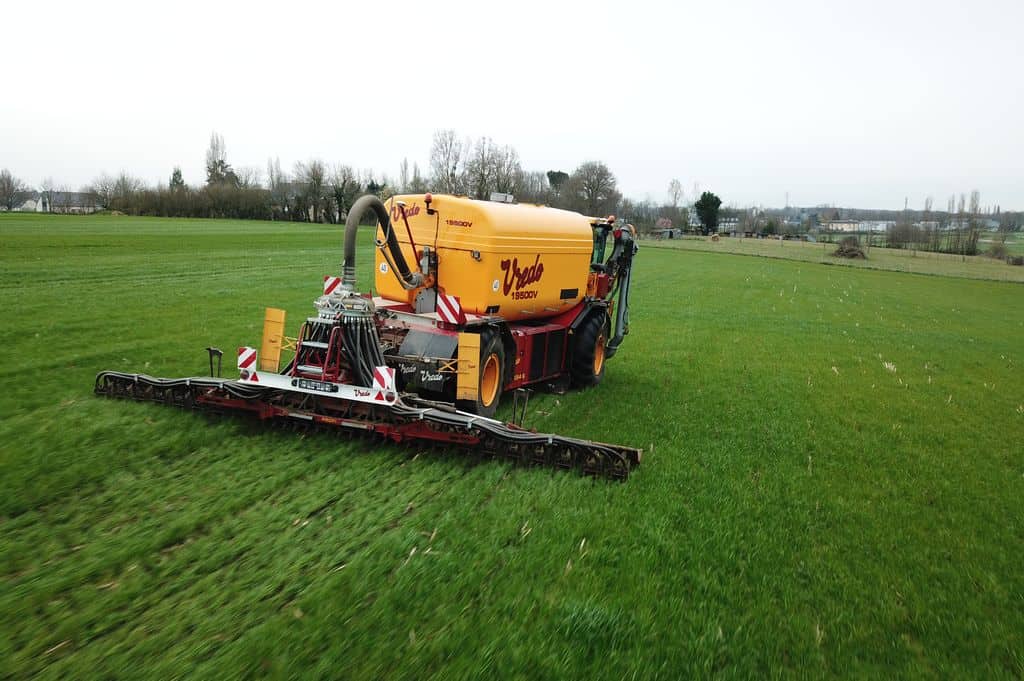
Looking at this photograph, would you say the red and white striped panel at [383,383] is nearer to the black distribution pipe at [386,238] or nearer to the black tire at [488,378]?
the black distribution pipe at [386,238]

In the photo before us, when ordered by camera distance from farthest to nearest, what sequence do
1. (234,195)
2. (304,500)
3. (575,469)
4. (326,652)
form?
(234,195) < (575,469) < (304,500) < (326,652)

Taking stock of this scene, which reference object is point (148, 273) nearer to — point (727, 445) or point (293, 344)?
point (293, 344)

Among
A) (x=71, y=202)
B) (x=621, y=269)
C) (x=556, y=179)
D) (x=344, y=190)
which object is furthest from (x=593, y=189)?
(x=621, y=269)

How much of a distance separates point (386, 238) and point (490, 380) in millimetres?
2276

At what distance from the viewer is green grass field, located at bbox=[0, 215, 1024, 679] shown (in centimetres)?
436

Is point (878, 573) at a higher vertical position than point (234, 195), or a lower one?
lower

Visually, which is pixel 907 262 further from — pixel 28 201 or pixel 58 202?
pixel 28 201

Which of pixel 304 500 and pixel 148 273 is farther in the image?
pixel 148 273

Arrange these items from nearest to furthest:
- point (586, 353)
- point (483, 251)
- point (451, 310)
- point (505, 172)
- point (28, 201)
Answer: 1. point (451, 310)
2. point (483, 251)
3. point (586, 353)
4. point (505, 172)
5. point (28, 201)

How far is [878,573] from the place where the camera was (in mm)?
5879

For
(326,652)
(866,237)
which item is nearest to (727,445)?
(326,652)

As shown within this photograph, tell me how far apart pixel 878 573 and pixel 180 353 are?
34.6 ft

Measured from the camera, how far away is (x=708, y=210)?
114 metres

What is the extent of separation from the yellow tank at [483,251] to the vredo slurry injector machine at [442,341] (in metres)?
0.02
